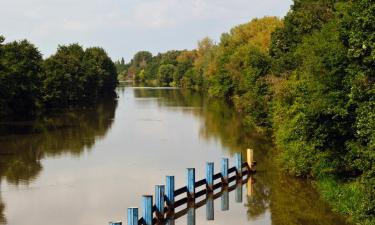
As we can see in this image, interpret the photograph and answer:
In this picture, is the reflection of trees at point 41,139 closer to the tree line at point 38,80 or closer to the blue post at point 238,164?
the tree line at point 38,80

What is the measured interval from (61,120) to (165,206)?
46.1 m

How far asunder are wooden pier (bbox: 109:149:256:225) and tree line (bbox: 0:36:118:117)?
132ft

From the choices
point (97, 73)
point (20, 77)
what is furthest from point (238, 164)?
point (97, 73)

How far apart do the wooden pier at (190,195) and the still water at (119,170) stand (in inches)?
18.4

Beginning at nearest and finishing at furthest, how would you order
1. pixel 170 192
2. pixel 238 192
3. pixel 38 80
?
pixel 170 192 < pixel 238 192 < pixel 38 80

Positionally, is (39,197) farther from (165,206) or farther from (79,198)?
(165,206)

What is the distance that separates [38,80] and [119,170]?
4699cm

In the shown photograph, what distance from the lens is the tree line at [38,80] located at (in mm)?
66188

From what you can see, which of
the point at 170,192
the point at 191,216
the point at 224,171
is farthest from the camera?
the point at 224,171

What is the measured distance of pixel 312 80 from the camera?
86.6 ft

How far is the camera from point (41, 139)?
158ft

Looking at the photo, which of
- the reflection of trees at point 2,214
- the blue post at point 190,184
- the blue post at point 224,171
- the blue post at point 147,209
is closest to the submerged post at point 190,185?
the blue post at point 190,184

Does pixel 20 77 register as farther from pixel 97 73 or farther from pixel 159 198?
pixel 159 198

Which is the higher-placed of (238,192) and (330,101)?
(330,101)
